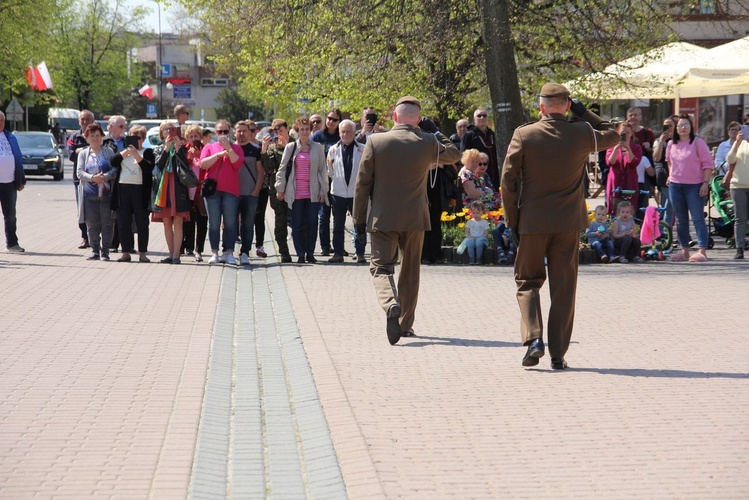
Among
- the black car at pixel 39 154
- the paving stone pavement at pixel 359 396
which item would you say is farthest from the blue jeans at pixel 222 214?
the black car at pixel 39 154

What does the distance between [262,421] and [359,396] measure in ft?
2.16

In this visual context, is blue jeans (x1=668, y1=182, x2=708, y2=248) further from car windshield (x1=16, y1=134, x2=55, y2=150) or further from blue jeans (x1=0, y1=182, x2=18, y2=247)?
car windshield (x1=16, y1=134, x2=55, y2=150)

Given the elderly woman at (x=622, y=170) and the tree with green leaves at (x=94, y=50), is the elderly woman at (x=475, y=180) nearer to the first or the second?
the elderly woman at (x=622, y=170)

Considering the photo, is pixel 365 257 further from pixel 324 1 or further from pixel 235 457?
pixel 235 457

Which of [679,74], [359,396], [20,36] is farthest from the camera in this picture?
[20,36]

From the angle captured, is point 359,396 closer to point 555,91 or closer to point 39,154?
point 555,91

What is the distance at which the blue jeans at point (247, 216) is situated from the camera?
15.4 m

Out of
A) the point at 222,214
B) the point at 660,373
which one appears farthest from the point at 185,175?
the point at 660,373

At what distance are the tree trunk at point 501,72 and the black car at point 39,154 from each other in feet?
85.3

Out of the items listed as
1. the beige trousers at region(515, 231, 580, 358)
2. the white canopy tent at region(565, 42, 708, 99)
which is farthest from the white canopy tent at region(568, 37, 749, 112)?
the beige trousers at region(515, 231, 580, 358)

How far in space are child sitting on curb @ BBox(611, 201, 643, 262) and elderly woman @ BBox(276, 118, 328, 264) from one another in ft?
12.8

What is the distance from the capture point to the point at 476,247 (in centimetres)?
1532

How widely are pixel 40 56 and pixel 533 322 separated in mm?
49475

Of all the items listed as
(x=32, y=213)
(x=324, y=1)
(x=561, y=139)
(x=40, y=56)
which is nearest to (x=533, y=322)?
(x=561, y=139)
